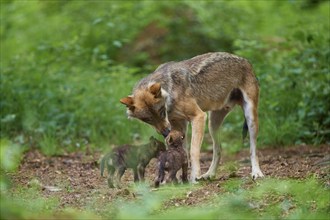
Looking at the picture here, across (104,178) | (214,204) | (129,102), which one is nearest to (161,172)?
(129,102)

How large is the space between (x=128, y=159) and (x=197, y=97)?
1.52 m

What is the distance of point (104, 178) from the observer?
394 inches

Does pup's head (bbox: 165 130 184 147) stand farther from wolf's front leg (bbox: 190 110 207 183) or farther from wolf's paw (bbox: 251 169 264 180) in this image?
wolf's paw (bbox: 251 169 264 180)

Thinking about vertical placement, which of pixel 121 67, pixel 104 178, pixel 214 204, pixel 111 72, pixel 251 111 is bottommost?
pixel 111 72

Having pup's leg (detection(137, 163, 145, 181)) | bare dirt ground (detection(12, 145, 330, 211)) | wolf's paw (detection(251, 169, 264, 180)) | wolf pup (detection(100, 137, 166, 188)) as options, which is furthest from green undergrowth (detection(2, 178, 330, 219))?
wolf's paw (detection(251, 169, 264, 180))

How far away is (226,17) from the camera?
20.7 meters

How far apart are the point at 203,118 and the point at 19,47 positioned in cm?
1034

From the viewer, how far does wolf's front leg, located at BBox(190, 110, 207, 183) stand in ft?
30.4

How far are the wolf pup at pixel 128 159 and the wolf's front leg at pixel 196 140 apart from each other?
1.31 ft

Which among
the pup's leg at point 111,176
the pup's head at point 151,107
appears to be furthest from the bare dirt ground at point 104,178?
the pup's head at point 151,107

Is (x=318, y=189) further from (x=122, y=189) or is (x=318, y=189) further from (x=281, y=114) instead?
(x=281, y=114)

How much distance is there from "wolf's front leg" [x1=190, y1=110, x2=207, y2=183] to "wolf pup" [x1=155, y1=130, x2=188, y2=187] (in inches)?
7.4

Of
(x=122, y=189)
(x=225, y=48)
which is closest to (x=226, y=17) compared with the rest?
(x=225, y=48)

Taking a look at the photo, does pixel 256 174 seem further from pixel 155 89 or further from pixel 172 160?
pixel 155 89
